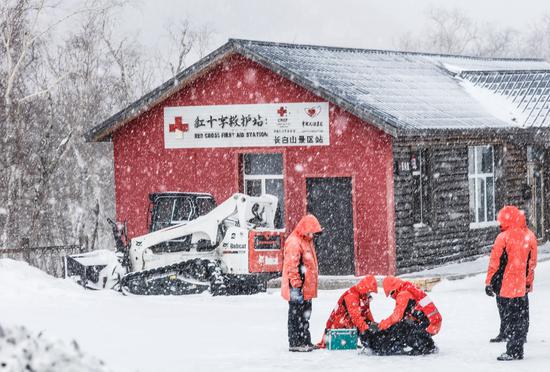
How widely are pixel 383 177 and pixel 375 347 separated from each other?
34.5 ft

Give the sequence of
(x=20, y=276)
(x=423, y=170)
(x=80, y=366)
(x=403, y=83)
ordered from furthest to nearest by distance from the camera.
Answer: (x=403, y=83), (x=423, y=170), (x=20, y=276), (x=80, y=366)

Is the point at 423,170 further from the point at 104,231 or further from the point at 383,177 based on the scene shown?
the point at 104,231

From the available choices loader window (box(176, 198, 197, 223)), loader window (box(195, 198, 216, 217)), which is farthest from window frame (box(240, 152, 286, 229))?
loader window (box(176, 198, 197, 223))

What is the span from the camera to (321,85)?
24297mm

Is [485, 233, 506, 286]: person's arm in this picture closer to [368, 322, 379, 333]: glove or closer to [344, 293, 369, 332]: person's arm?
[368, 322, 379, 333]: glove

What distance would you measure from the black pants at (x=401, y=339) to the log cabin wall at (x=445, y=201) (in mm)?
10447

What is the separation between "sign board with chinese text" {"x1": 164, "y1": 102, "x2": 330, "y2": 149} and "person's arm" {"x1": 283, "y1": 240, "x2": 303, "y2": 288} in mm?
10567

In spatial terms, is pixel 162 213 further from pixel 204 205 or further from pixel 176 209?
pixel 204 205

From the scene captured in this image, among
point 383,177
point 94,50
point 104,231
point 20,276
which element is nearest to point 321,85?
point 383,177

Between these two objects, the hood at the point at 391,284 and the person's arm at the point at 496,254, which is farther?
the hood at the point at 391,284

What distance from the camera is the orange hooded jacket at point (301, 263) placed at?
47.3 ft

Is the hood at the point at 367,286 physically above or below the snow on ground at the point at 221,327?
above

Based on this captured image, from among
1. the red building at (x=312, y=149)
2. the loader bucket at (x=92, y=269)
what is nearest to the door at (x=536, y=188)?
the red building at (x=312, y=149)

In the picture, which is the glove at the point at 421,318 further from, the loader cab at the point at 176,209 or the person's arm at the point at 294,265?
the loader cab at the point at 176,209
